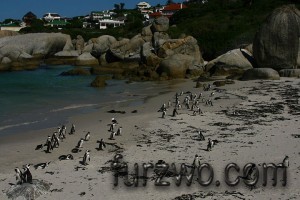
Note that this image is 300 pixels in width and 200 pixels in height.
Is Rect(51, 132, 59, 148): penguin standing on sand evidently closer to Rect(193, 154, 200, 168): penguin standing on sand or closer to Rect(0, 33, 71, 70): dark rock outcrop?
Rect(193, 154, 200, 168): penguin standing on sand

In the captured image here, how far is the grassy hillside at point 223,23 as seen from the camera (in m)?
48.8

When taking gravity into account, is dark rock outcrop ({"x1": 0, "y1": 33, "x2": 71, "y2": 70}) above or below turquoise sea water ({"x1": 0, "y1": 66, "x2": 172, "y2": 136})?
above

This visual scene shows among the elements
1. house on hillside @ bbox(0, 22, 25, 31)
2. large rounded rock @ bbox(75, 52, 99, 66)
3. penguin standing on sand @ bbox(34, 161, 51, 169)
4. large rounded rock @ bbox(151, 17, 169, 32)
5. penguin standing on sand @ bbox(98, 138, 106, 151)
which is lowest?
penguin standing on sand @ bbox(34, 161, 51, 169)

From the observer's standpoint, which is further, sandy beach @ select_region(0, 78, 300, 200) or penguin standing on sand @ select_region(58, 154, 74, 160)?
penguin standing on sand @ select_region(58, 154, 74, 160)

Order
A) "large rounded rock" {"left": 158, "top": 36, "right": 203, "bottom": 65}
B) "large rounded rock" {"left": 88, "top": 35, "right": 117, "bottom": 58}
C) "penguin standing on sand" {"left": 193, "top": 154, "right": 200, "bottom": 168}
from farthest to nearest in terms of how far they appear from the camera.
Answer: "large rounded rock" {"left": 88, "top": 35, "right": 117, "bottom": 58} → "large rounded rock" {"left": 158, "top": 36, "right": 203, "bottom": 65} → "penguin standing on sand" {"left": 193, "top": 154, "right": 200, "bottom": 168}

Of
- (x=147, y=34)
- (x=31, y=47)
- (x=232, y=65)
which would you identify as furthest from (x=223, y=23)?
(x=232, y=65)

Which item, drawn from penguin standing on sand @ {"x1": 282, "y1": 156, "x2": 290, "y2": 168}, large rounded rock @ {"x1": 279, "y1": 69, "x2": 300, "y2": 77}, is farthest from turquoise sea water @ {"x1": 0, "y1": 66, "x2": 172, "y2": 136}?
penguin standing on sand @ {"x1": 282, "y1": 156, "x2": 290, "y2": 168}

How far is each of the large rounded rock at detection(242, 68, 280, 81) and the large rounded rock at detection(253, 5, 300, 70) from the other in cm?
200

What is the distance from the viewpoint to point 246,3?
76.8 m

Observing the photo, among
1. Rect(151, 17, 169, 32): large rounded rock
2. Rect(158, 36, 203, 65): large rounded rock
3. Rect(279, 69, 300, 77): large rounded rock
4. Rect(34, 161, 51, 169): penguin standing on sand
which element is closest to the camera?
Rect(34, 161, 51, 169): penguin standing on sand

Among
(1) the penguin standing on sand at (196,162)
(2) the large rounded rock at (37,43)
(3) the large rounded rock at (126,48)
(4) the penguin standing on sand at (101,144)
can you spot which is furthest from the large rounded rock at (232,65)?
(2) the large rounded rock at (37,43)

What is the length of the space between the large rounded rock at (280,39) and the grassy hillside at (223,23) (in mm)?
14467

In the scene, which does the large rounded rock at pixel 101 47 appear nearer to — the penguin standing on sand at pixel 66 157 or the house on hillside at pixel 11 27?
the house on hillside at pixel 11 27

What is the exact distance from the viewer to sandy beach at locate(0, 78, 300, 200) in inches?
383
